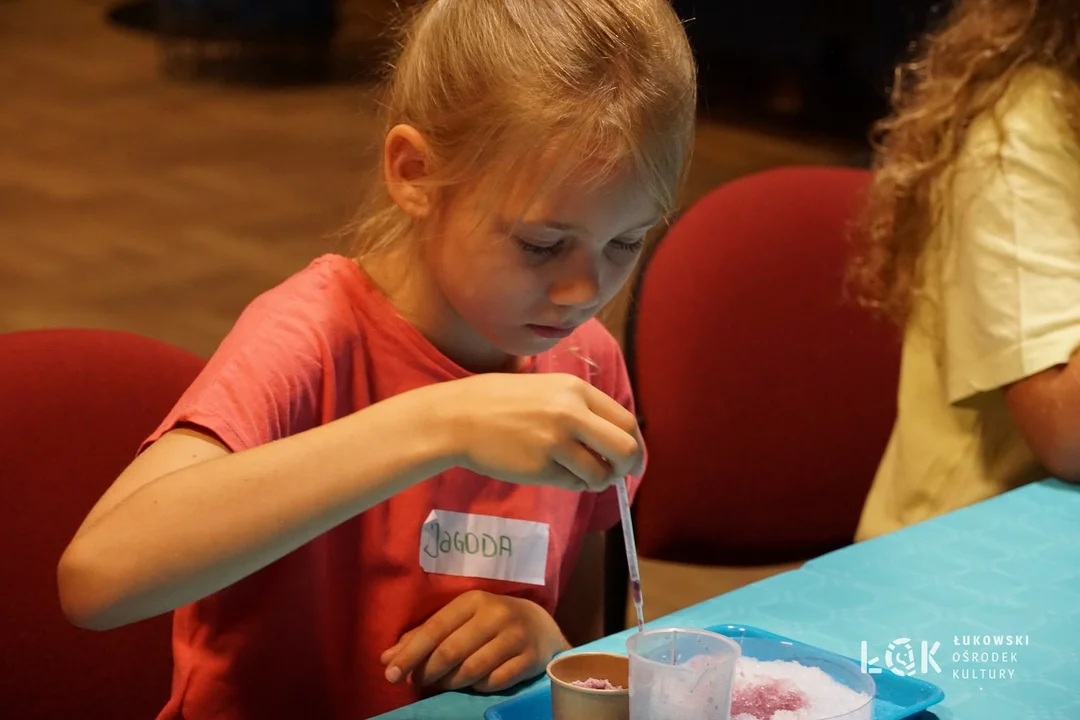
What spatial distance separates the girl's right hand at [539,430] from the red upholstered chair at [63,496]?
17.4 inches

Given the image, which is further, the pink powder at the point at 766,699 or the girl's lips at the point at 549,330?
the girl's lips at the point at 549,330

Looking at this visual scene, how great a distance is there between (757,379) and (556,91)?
0.79 meters

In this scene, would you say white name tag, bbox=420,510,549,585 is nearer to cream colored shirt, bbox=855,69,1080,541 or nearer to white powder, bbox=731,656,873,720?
white powder, bbox=731,656,873,720

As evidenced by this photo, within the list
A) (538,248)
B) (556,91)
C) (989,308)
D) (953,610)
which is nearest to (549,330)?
(538,248)

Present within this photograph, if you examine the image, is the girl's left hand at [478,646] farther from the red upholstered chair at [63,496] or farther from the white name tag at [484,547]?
the red upholstered chair at [63,496]

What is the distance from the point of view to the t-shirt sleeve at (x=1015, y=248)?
1.41m

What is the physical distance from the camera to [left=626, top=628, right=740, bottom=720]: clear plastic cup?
0.83m

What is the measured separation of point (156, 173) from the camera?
4.29 m

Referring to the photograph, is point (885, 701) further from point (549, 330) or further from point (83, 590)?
point (83, 590)

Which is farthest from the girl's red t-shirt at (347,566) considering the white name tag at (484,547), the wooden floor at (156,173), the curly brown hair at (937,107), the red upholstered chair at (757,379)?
the wooden floor at (156,173)

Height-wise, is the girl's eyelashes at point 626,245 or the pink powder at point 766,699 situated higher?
the girl's eyelashes at point 626,245

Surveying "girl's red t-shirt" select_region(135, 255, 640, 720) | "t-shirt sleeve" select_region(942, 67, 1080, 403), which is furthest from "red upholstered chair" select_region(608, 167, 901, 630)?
"girl's red t-shirt" select_region(135, 255, 640, 720)

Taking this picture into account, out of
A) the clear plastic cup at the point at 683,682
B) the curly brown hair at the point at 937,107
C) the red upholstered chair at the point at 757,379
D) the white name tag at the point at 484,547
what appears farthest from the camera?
the red upholstered chair at the point at 757,379

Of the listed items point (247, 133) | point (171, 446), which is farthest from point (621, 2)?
point (247, 133)
